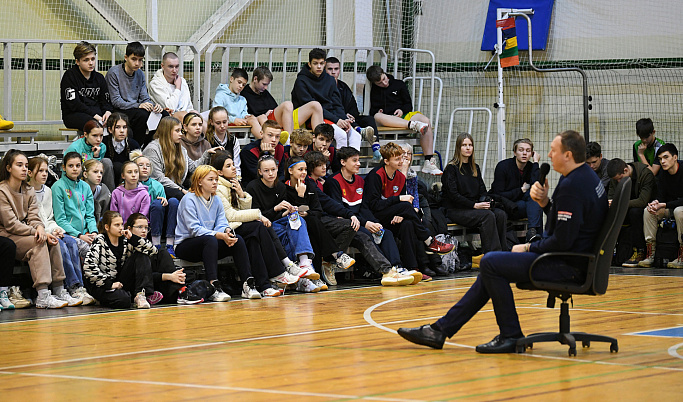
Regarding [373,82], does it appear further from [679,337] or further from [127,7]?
[679,337]

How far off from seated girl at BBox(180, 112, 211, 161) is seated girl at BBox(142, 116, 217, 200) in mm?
246

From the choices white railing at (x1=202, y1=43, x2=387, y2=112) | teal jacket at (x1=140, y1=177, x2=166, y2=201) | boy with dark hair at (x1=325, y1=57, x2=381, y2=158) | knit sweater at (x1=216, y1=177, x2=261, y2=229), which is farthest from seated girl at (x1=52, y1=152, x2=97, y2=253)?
boy with dark hair at (x1=325, y1=57, x2=381, y2=158)

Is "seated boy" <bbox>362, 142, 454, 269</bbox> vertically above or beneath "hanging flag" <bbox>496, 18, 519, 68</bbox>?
beneath

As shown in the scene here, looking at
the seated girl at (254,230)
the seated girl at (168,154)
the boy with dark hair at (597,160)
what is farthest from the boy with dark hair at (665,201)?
the seated girl at (168,154)

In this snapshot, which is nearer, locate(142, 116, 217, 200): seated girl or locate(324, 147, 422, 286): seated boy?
locate(142, 116, 217, 200): seated girl

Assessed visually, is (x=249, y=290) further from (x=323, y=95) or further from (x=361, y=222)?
(x=323, y=95)

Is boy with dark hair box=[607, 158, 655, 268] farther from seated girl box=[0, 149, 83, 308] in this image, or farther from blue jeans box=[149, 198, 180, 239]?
seated girl box=[0, 149, 83, 308]

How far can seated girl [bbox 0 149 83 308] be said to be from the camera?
800 cm

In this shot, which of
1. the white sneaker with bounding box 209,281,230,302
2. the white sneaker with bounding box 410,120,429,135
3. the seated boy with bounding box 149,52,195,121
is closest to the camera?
the white sneaker with bounding box 209,281,230,302

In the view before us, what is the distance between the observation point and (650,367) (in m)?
4.96

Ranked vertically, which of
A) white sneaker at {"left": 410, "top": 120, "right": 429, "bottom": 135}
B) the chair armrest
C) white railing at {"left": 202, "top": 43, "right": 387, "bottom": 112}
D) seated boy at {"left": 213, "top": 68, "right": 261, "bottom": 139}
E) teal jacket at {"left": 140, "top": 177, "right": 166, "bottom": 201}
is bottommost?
the chair armrest

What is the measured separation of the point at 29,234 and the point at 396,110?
6312 mm

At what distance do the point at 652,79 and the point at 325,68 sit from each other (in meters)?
4.88

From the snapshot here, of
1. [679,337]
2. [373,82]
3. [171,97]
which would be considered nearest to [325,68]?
[373,82]
